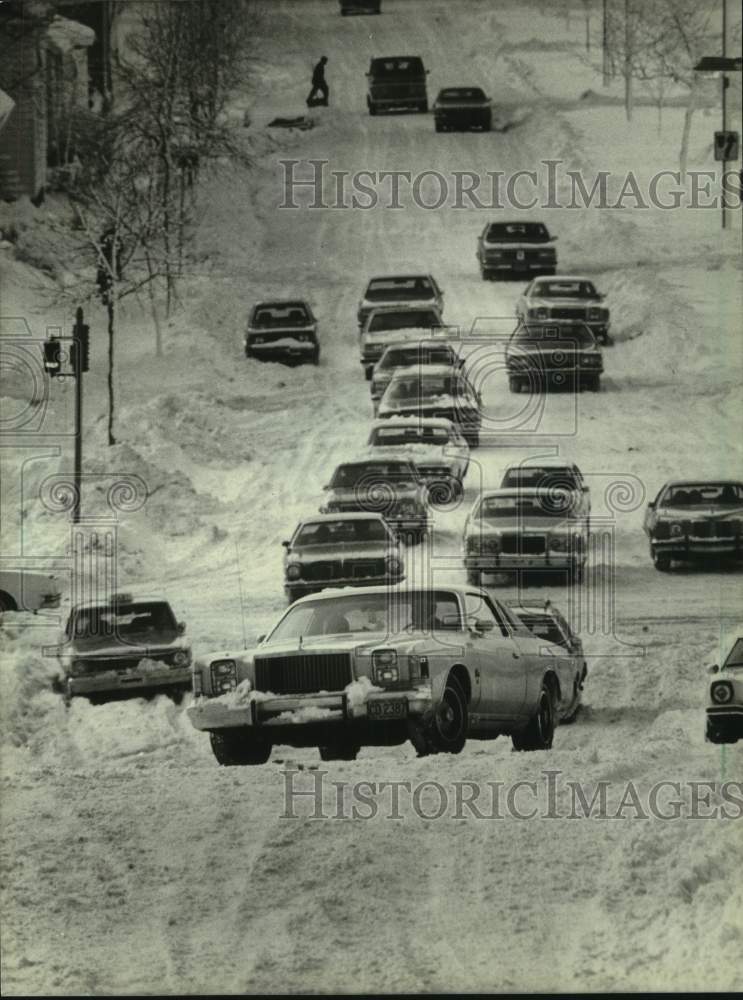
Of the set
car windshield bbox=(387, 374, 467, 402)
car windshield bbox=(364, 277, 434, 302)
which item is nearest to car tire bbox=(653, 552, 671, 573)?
car windshield bbox=(387, 374, 467, 402)

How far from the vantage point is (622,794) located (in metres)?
14.6

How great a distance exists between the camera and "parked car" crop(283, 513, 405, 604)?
15.2 meters

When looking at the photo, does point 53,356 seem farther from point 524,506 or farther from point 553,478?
point 553,478

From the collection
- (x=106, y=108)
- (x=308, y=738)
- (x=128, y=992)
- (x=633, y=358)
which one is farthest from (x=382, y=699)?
(x=106, y=108)

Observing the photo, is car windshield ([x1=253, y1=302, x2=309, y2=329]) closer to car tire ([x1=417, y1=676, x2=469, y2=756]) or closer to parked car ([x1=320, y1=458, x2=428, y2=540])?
parked car ([x1=320, y1=458, x2=428, y2=540])

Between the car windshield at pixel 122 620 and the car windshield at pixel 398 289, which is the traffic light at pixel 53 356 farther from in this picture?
the car windshield at pixel 398 289

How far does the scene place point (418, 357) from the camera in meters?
16.6

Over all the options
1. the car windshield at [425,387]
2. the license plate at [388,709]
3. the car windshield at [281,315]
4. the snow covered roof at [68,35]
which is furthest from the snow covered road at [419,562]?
the snow covered roof at [68,35]

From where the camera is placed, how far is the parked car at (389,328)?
54.7 feet

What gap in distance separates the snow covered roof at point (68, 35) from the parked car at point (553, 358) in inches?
141

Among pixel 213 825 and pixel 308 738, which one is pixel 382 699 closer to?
pixel 308 738

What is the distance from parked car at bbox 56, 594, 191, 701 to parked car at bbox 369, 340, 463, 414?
2249mm

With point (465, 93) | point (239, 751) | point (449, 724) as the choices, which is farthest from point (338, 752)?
point (465, 93)

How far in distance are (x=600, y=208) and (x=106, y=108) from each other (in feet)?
11.5
